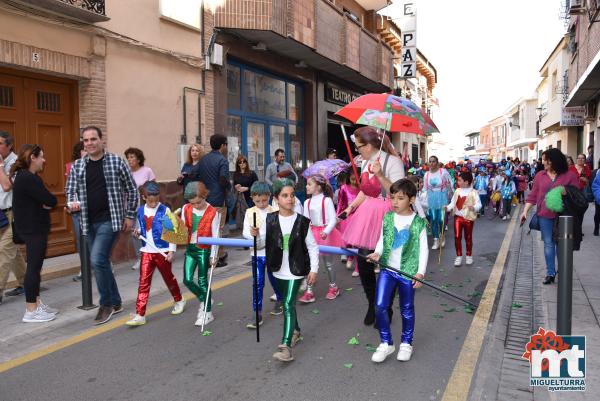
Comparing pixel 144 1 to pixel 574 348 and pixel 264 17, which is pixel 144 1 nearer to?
pixel 264 17

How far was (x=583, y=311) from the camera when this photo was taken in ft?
17.9

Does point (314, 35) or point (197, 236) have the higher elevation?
point (314, 35)

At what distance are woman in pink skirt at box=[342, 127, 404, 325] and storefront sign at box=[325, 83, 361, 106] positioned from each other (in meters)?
12.8

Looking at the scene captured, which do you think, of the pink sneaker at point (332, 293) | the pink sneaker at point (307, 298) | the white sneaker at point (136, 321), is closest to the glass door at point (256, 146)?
the pink sneaker at point (332, 293)

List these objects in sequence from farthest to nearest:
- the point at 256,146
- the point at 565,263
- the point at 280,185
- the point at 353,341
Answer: the point at 256,146, the point at 353,341, the point at 280,185, the point at 565,263

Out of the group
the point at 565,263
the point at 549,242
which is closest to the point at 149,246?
the point at 565,263

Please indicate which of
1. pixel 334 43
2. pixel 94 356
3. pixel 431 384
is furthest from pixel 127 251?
pixel 334 43

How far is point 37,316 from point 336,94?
47.5ft

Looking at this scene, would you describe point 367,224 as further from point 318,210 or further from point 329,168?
point 329,168

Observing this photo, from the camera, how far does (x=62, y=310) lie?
5641 millimetres

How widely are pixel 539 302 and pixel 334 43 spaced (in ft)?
35.7

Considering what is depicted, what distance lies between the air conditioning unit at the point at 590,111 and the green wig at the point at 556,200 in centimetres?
1782

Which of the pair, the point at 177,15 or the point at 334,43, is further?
the point at 334,43

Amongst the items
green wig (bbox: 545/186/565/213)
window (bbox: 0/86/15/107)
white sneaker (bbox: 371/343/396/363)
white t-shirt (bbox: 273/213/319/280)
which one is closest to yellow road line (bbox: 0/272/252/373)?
white t-shirt (bbox: 273/213/319/280)
